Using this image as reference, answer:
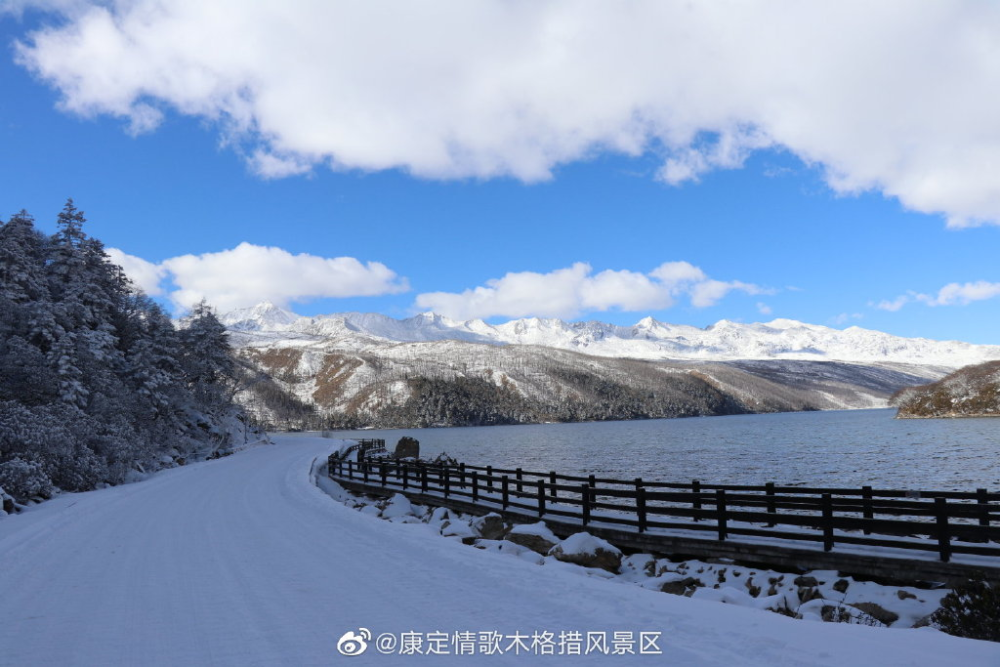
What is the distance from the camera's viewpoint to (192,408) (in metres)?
57.8

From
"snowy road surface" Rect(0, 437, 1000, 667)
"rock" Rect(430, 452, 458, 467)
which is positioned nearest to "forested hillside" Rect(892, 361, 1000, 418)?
"rock" Rect(430, 452, 458, 467)

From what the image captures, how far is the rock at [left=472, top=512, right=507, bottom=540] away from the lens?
16.6 m

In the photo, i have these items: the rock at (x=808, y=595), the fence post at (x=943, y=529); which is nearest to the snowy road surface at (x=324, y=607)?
the rock at (x=808, y=595)

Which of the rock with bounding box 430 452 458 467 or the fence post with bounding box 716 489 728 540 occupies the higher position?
the fence post with bounding box 716 489 728 540

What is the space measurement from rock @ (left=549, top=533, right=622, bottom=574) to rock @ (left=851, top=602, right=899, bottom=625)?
4762 millimetres

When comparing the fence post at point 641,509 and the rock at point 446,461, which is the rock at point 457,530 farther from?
the rock at point 446,461

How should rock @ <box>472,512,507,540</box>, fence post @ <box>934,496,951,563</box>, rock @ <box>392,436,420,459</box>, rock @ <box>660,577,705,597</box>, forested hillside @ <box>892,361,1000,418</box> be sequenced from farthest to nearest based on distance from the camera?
1. forested hillside @ <box>892,361,1000,418</box>
2. rock @ <box>392,436,420,459</box>
3. rock @ <box>472,512,507,540</box>
4. rock @ <box>660,577,705,597</box>
5. fence post @ <box>934,496,951,563</box>

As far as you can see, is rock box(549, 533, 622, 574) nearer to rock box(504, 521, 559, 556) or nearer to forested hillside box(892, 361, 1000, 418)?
rock box(504, 521, 559, 556)

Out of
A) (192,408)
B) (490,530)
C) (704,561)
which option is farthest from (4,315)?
(704,561)

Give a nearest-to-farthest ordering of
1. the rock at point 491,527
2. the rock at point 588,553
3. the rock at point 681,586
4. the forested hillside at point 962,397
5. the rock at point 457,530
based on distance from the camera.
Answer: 1. the rock at point 681,586
2. the rock at point 588,553
3. the rock at point 457,530
4. the rock at point 491,527
5. the forested hillside at point 962,397

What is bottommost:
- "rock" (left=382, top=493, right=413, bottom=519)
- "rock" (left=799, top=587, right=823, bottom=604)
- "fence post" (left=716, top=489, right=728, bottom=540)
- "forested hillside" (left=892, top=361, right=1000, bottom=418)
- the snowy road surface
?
"rock" (left=382, top=493, right=413, bottom=519)

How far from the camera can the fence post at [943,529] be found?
1041 centimetres

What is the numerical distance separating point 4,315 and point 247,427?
48.8 meters

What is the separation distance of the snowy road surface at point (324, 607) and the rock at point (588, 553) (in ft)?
8.32
